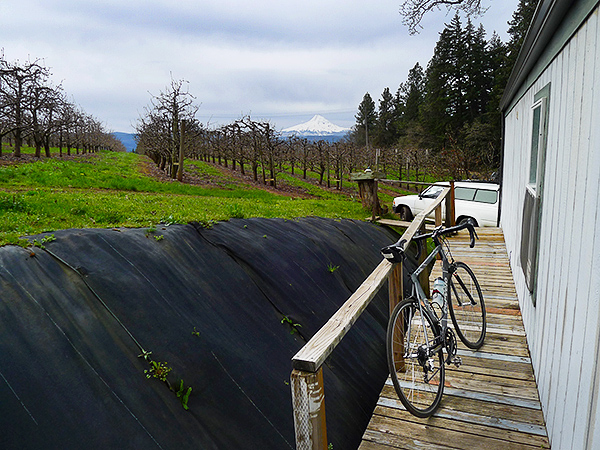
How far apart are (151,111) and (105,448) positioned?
81.1ft

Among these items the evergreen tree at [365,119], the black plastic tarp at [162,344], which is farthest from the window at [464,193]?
the evergreen tree at [365,119]

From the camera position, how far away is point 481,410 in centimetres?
296

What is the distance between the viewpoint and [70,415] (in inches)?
89.4

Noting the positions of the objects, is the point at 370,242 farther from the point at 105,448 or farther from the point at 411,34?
the point at 411,34

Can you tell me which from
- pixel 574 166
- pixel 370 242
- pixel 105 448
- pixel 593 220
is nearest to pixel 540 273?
pixel 574 166

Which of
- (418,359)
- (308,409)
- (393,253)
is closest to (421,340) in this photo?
(418,359)

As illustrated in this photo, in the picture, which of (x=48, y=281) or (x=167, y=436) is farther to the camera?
(x=48, y=281)

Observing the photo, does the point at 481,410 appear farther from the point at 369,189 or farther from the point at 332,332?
the point at 369,189

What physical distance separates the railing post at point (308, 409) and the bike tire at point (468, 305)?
2.29m

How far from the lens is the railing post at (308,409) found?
1731 mm

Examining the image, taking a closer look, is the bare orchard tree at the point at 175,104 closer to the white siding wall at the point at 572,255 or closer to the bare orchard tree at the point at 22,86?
the bare orchard tree at the point at 22,86

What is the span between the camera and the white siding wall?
5.96ft

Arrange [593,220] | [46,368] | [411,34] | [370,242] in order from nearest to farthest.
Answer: [593,220], [46,368], [370,242], [411,34]

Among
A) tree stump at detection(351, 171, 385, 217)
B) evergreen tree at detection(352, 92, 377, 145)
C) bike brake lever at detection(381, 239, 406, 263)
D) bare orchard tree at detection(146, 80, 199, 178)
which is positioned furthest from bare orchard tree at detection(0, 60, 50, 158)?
evergreen tree at detection(352, 92, 377, 145)
